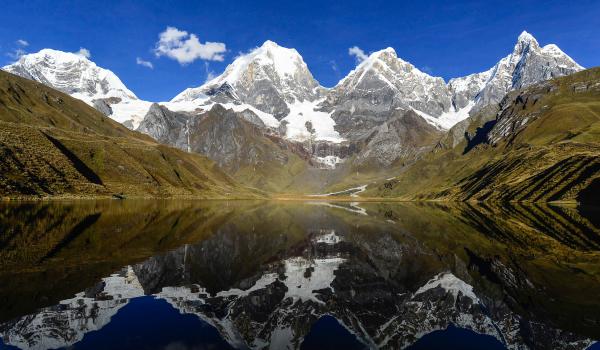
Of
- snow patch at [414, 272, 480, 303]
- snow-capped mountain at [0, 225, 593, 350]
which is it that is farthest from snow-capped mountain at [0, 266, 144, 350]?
snow patch at [414, 272, 480, 303]

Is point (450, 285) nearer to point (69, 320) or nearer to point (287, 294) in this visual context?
point (287, 294)

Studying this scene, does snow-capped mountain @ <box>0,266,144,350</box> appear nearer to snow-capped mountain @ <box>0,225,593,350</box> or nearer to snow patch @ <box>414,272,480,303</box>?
snow-capped mountain @ <box>0,225,593,350</box>

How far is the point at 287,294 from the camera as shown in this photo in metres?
34.0

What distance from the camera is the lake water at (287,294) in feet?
72.0

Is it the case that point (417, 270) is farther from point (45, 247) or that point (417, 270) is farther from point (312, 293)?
point (45, 247)

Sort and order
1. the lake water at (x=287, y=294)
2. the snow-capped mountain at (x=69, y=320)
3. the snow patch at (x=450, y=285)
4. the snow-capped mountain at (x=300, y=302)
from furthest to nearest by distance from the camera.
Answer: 1. the snow patch at (x=450, y=285)
2. the snow-capped mountain at (x=300, y=302)
3. the lake water at (x=287, y=294)
4. the snow-capped mountain at (x=69, y=320)

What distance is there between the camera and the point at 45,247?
144 feet

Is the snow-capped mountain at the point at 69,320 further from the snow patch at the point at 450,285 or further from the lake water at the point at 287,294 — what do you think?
the snow patch at the point at 450,285

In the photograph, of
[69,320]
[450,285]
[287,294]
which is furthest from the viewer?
[450,285]

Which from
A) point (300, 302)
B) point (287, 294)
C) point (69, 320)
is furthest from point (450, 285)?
point (69, 320)

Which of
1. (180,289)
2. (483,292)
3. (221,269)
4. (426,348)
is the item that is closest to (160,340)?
(180,289)

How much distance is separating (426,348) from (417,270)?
22423mm

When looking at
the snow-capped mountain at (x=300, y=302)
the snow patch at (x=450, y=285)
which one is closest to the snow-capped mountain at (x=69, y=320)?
the snow-capped mountain at (x=300, y=302)

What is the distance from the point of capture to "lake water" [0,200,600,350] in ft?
72.0
